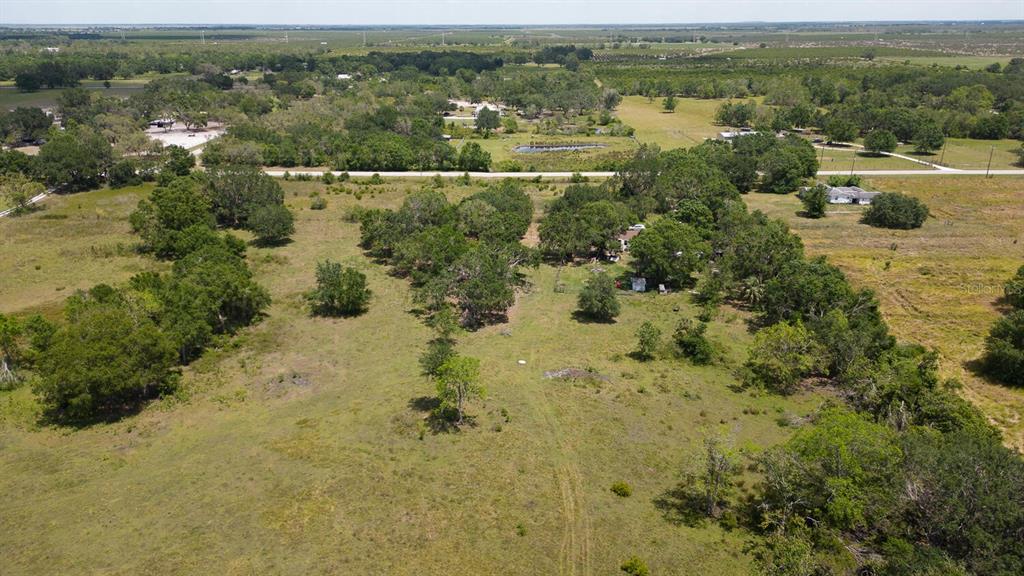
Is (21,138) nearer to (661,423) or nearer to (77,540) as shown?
(77,540)

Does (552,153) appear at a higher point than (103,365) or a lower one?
higher

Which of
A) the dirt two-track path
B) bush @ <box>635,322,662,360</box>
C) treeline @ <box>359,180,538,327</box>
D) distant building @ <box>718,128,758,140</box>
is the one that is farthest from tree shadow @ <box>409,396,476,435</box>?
distant building @ <box>718,128,758,140</box>

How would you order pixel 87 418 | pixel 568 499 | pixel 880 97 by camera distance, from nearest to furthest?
pixel 568 499 < pixel 87 418 < pixel 880 97

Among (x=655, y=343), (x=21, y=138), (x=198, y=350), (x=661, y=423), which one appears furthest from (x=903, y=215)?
(x=21, y=138)

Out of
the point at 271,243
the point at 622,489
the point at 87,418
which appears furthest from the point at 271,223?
the point at 622,489

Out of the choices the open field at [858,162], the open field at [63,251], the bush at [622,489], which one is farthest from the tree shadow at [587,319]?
the open field at [858,162]

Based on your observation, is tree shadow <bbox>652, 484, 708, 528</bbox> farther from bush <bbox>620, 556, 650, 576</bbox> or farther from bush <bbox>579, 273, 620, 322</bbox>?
bush <bbox>579, 273, 620, 322</bbox>

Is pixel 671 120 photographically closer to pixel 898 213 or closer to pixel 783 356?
pixel 898 213
